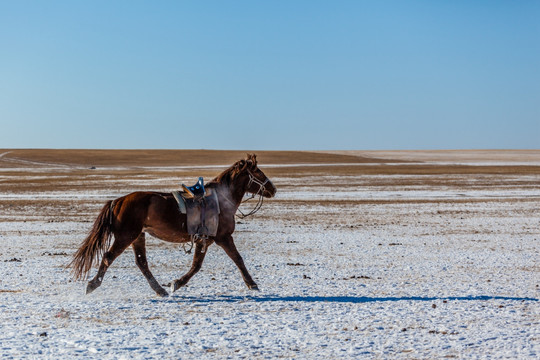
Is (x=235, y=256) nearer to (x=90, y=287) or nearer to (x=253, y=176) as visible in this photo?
(x=253, y=176)

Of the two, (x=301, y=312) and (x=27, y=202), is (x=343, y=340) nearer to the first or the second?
(x=301, y=312)

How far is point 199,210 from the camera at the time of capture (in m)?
9.65

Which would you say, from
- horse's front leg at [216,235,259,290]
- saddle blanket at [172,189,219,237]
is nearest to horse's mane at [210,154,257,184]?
saddle blanket at [172,189,219,237]

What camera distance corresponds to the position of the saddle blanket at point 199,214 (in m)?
9.59

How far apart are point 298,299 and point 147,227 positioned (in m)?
2.35

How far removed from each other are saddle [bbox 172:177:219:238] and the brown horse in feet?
0.35

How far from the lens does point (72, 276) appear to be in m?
11.3

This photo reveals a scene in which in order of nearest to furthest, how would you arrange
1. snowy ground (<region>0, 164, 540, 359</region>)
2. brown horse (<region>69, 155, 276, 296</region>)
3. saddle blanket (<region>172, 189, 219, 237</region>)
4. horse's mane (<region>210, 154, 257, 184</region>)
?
snowy ground (<region>0, 164, 540, 359</region>), brown horse (<region>69, 155, 276, 296</region>), saddle blanket (<region>172, 189, 219, 237</region>), horse's mane (<region>210, 154, 257, 184</region>)

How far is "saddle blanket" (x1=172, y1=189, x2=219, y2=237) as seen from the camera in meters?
9.59

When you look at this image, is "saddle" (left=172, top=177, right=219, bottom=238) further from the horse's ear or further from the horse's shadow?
the horse's shadow

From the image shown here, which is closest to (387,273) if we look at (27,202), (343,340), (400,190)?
(343,340)

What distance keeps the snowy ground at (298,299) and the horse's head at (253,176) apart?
4.91 ft

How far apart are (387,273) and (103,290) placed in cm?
480

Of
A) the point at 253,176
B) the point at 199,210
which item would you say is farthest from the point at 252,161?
the point at 199,210
